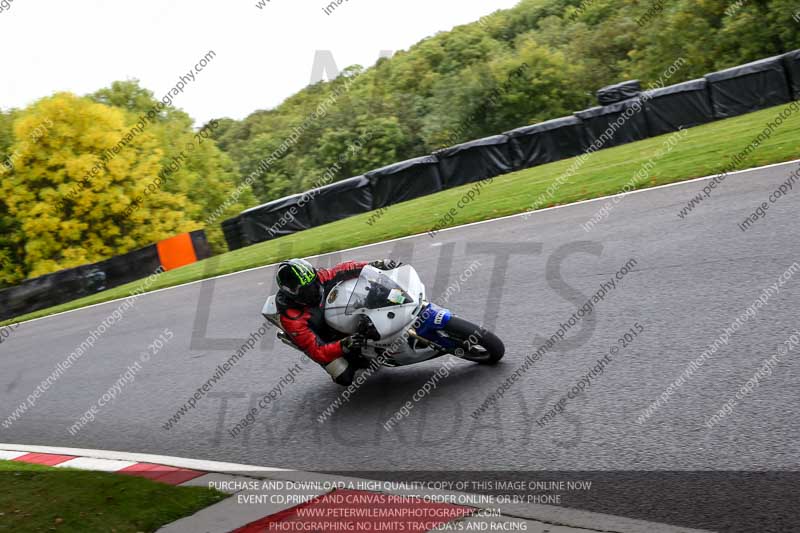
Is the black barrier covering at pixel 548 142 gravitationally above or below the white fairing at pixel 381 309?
below

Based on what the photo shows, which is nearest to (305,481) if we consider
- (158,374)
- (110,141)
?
(158,374)

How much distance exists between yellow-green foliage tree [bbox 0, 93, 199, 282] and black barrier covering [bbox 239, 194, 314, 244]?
50.0ft

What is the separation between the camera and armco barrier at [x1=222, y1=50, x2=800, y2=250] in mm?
21438

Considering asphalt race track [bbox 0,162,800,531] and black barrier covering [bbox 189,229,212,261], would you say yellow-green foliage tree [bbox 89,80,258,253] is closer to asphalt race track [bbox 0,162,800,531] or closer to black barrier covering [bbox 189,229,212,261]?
black barrier covering [bbox 189,229,212,261]

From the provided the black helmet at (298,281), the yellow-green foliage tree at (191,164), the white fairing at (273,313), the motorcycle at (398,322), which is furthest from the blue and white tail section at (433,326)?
the yellow-green foliage tree at (191,164)

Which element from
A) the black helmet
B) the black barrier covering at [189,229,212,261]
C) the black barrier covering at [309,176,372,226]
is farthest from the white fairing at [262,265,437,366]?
the black barrier covering at [189,229,212,261]

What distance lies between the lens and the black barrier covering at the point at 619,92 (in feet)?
76.2

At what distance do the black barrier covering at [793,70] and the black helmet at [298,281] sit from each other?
18.1 meters

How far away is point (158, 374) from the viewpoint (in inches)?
396

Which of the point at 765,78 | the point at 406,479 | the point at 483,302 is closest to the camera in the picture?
the point at 406,479

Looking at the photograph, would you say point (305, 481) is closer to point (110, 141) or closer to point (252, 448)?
point (252, 448)

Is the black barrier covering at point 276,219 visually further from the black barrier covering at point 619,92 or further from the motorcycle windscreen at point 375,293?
the motorcycle windscreen at point 375,293

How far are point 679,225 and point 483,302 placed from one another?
3.03m

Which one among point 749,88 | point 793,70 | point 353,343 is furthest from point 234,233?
point 353,343
